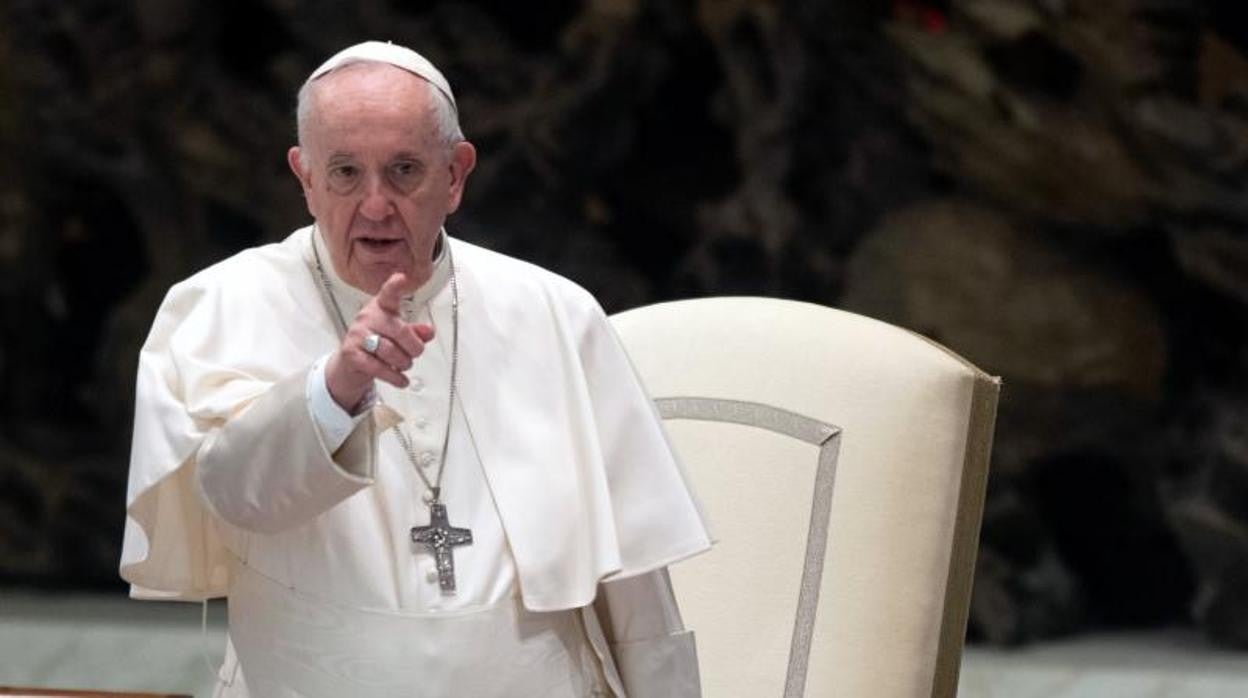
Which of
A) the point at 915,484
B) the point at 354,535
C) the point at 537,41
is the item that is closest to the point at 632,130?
the point at 537,41

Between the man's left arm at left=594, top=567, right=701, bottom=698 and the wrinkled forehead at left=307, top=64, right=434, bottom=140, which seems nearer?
the wrinkled forehead at left=307, top=64, right=434, bottom=140

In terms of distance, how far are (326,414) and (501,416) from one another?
1.73 feet

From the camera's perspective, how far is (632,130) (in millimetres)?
9336

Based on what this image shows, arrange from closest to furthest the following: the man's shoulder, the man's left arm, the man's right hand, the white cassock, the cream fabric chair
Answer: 1. the man's right hand
2. the white cassock
3. the man's left arm
4. the man's shoulder
5. the cream fabric chair

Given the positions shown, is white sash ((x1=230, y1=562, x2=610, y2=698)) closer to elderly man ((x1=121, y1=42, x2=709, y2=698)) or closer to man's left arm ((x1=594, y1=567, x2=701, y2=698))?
elderly man ((x1=121, y1=42, x2=709, y2=698))

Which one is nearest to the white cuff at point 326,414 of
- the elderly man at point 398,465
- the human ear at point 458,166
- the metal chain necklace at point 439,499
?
the elderly man at point 398,465

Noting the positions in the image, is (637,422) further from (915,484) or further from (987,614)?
(987,614)

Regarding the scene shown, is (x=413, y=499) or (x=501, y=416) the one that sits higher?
(x=501, y=416)

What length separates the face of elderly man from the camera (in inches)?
149

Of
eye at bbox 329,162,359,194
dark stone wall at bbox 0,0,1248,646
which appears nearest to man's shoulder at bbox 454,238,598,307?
eye at bbox 329,162,359,194

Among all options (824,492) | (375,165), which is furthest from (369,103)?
(824,492)

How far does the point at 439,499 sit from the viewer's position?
3.97 m

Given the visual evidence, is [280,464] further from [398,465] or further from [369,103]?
[369,103]

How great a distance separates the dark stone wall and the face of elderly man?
16.3 feet
